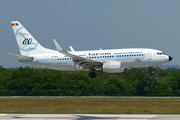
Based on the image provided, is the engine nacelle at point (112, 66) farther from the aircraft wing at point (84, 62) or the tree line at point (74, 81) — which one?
Answer: the tree line at point (74, 81)

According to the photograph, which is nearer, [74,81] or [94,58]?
[94,58]

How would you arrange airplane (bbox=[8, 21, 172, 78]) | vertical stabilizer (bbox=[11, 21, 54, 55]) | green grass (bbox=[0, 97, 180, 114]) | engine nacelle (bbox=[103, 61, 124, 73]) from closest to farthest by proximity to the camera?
green grass (bbox=[0, 97, 180, 114]), engine nacelle (bbox=[103, 61, 124, 73]), airplane (bbox=[8, 21, 172, 78]), vertical stabilizer (bbox=[11, 21, 54, 55])

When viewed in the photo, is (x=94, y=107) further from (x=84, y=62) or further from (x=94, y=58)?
(x=94, y=58)

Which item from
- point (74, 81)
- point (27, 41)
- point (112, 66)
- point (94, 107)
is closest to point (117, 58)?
point (112, 66)

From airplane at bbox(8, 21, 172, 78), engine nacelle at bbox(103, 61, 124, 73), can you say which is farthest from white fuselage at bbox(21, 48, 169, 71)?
engine nacelle at bbox(103, 61, 124, 73)

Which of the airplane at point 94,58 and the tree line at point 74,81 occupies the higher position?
the airplane at point 94,58

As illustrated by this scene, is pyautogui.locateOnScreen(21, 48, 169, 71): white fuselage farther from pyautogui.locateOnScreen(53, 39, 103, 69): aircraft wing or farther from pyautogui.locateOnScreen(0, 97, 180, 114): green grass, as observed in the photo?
pyautogui.locateOnScreen(0, 97, 180, 114): green grass

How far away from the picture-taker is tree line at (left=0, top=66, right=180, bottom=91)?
74000mm

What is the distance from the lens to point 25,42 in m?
50.3

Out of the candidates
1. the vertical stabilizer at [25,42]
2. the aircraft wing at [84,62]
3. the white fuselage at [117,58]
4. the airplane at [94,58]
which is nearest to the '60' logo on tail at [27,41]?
the vertical stabilizer at [25,42]

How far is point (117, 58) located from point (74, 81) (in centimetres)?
3616

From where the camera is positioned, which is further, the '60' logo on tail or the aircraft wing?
the '60' logo on tail

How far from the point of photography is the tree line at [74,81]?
74.0 metres

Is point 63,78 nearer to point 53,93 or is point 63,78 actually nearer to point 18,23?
point 53,93
